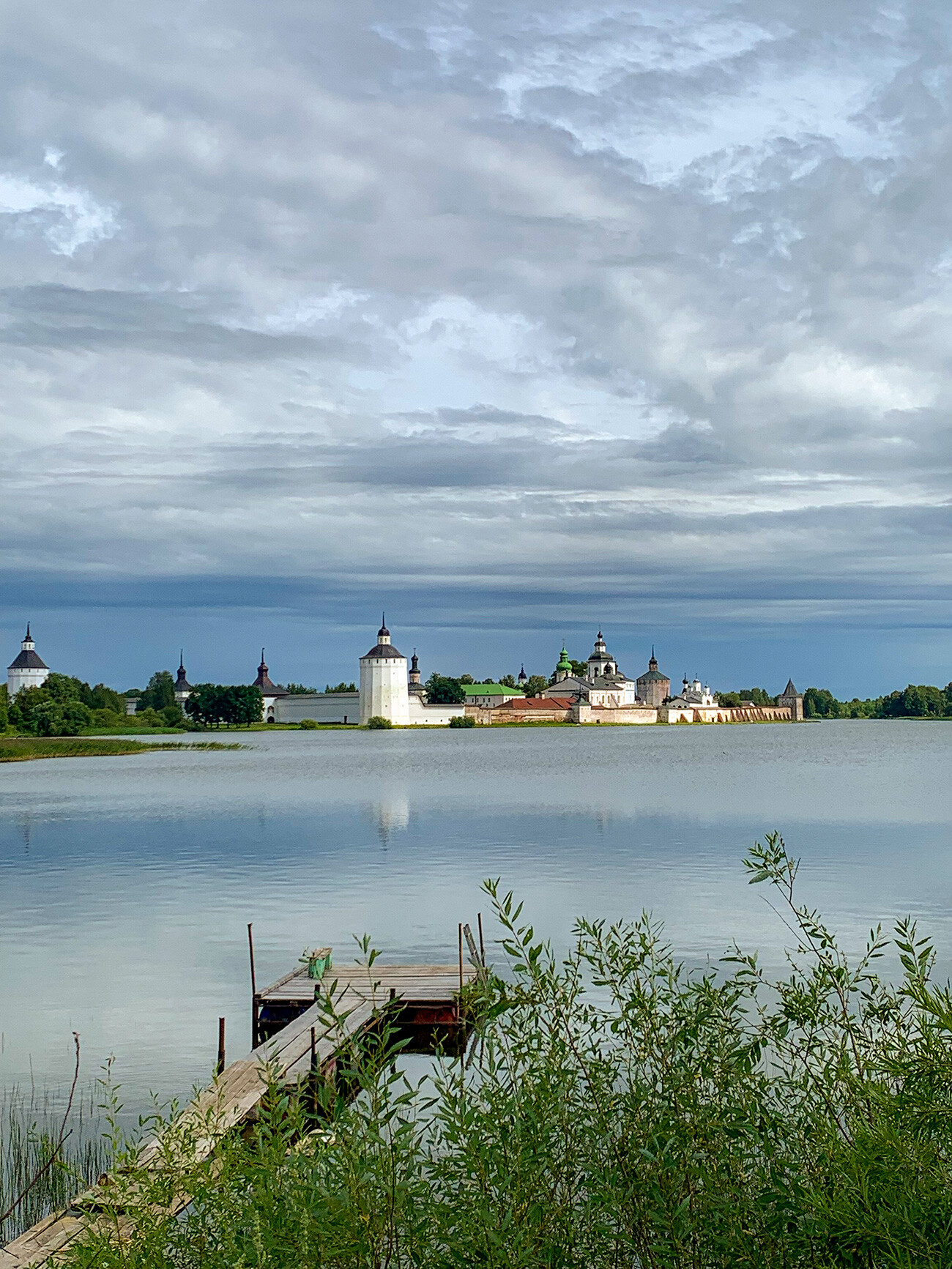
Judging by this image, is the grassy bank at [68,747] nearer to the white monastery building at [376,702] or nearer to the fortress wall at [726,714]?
the white monastery building at [376,702]

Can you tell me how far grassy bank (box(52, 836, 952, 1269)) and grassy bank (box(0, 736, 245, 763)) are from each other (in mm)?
66130

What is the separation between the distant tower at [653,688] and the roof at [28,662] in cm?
7267

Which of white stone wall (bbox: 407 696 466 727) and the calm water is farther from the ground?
white stone wall (bbox: 407 696 466 727)

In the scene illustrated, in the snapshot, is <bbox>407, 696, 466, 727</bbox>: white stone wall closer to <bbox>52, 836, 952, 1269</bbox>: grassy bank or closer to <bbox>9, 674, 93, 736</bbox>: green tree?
<bbox>9, 674, 93, 736</bbox>: green tree

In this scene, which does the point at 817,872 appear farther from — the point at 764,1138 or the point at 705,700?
the point at 705,700

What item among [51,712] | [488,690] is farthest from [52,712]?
[488,690]

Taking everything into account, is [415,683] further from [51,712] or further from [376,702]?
[51,712]

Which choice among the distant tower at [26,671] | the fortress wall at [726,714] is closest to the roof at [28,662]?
the distant tower at [26,671]

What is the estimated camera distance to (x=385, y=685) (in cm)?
13025

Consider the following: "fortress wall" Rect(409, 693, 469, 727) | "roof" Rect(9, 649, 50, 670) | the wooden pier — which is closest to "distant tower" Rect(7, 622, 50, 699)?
"roof" Rect(9, 649, 50, 670)

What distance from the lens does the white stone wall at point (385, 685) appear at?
5128 inches

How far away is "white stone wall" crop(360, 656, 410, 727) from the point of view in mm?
130250

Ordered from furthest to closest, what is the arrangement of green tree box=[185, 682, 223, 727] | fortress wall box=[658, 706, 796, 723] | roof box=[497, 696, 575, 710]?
fortress wall box=[658, 706, 796, 723], roof box=[497, 696, 575, 710], green tree box=[185, 682, 223, 727]

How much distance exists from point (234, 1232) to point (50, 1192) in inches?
165
